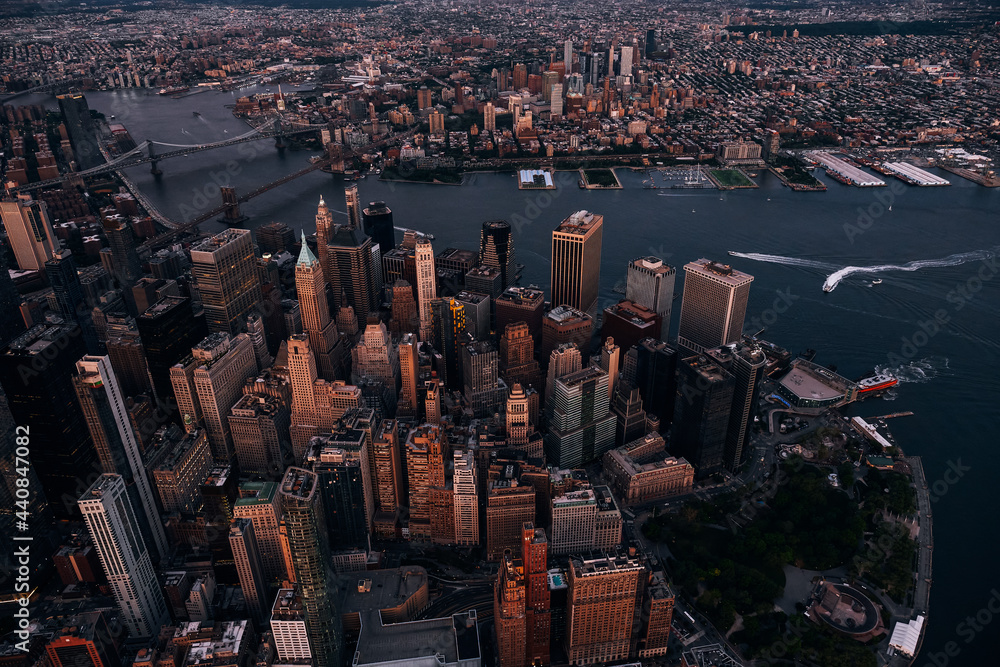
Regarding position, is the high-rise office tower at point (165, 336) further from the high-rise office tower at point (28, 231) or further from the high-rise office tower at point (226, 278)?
the high-rise office tower at point (28, 231)

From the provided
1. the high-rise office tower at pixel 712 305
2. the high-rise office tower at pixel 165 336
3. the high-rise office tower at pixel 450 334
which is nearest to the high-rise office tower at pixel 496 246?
the high-rise office tower at pixel 450 334

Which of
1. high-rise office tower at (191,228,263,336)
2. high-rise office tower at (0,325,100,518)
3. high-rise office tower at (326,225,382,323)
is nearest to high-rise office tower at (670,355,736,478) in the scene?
high-rise office tower at (326,225,382,323)

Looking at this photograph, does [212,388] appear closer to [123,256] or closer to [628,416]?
[123,256]

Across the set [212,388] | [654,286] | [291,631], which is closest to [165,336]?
[212,388]

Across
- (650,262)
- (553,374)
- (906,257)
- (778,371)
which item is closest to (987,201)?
(906,257)

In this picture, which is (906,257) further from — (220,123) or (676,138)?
(220,123)
